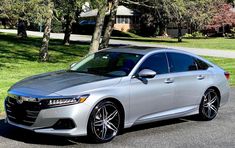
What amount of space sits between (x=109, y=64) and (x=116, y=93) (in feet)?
3.13

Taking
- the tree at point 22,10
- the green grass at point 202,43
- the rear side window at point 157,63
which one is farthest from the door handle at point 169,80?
the green grass at point 202,43

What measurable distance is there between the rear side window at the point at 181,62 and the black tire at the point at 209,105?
63 centimetres

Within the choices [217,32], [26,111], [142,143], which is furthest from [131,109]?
[217,32]

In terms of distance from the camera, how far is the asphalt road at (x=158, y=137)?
7.41 meters

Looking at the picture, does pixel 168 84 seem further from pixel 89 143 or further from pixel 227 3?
pixel 227 3

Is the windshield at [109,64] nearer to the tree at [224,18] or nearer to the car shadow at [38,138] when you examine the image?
the car shadow at [38,138]

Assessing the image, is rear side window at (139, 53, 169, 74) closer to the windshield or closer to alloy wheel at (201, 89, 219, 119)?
the windshield

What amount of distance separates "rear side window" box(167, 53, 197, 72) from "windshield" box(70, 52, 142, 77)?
799mm

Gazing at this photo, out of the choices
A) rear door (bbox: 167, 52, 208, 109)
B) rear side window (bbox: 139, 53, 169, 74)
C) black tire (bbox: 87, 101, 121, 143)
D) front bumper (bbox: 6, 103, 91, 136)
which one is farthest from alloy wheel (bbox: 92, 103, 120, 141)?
rear door (bbox: 167, 52, 208, 109)

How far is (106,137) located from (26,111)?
134 centimetres

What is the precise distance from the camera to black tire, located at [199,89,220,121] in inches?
374

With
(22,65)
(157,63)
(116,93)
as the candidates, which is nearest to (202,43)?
(22,65)

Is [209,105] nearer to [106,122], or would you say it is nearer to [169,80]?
[169,80]

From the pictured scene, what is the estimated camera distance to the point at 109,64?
27.7ft
